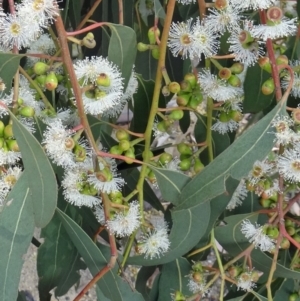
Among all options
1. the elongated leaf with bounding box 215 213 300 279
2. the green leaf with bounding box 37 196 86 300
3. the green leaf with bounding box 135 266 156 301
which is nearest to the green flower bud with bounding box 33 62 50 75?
Result: the green leaf with bounding box 37 196 86 300

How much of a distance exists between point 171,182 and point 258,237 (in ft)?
0.59

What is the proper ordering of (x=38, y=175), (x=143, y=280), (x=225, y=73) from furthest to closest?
(x=143, y=280) < (x=225, y=73) < (x=38, y=175)

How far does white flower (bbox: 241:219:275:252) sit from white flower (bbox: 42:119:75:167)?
0.33 metres

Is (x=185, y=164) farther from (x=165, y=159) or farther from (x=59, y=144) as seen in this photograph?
(x=59, y=144)

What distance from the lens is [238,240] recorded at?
966 mm

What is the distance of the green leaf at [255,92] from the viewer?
90 centimetres

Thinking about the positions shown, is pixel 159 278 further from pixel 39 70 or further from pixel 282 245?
pixel 39 70

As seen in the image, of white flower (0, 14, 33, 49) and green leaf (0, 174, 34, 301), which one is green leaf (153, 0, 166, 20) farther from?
green leaf (0, 174, 34, 301)

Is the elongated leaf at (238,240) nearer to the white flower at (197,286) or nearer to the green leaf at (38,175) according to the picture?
the white flower at (197,286)

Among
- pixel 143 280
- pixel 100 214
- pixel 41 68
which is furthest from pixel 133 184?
pixel 41 68

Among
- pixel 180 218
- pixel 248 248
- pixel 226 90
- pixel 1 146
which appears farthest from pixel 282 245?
pixel 1 146

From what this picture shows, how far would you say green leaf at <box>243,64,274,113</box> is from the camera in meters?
0.90

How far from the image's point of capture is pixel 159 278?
3.53 ft

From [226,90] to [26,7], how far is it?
0.33 meters
